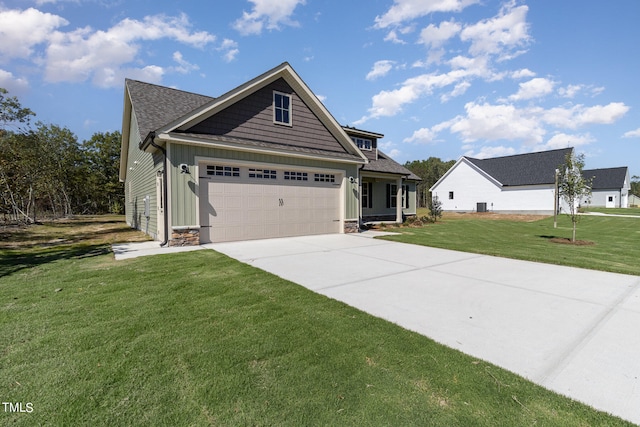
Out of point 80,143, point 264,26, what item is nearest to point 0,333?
point 264,26

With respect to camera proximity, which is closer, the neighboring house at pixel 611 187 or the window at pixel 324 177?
the window at pixel 324 177

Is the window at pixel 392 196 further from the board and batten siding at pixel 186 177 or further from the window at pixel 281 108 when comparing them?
the board and batten siding at pixel 186 177

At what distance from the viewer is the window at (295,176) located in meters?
11.1

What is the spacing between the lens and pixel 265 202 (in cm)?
Answer: 1045

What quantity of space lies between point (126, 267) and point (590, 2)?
615 inches

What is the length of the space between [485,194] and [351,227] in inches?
957

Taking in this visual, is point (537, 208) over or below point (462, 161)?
below

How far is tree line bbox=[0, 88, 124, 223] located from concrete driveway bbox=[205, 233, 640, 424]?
667 inches

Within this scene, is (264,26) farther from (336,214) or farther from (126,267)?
(126,267)

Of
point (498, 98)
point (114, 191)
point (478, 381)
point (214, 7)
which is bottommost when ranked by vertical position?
point (478, 381)

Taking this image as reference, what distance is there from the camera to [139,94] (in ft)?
39.9

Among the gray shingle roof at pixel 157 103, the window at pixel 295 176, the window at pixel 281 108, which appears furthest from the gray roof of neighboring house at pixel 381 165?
the gray shingle roof at pixel 157 103

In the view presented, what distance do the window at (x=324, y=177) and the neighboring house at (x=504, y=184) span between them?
2472 cm

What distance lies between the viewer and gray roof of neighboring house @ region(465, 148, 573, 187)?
27547mm
